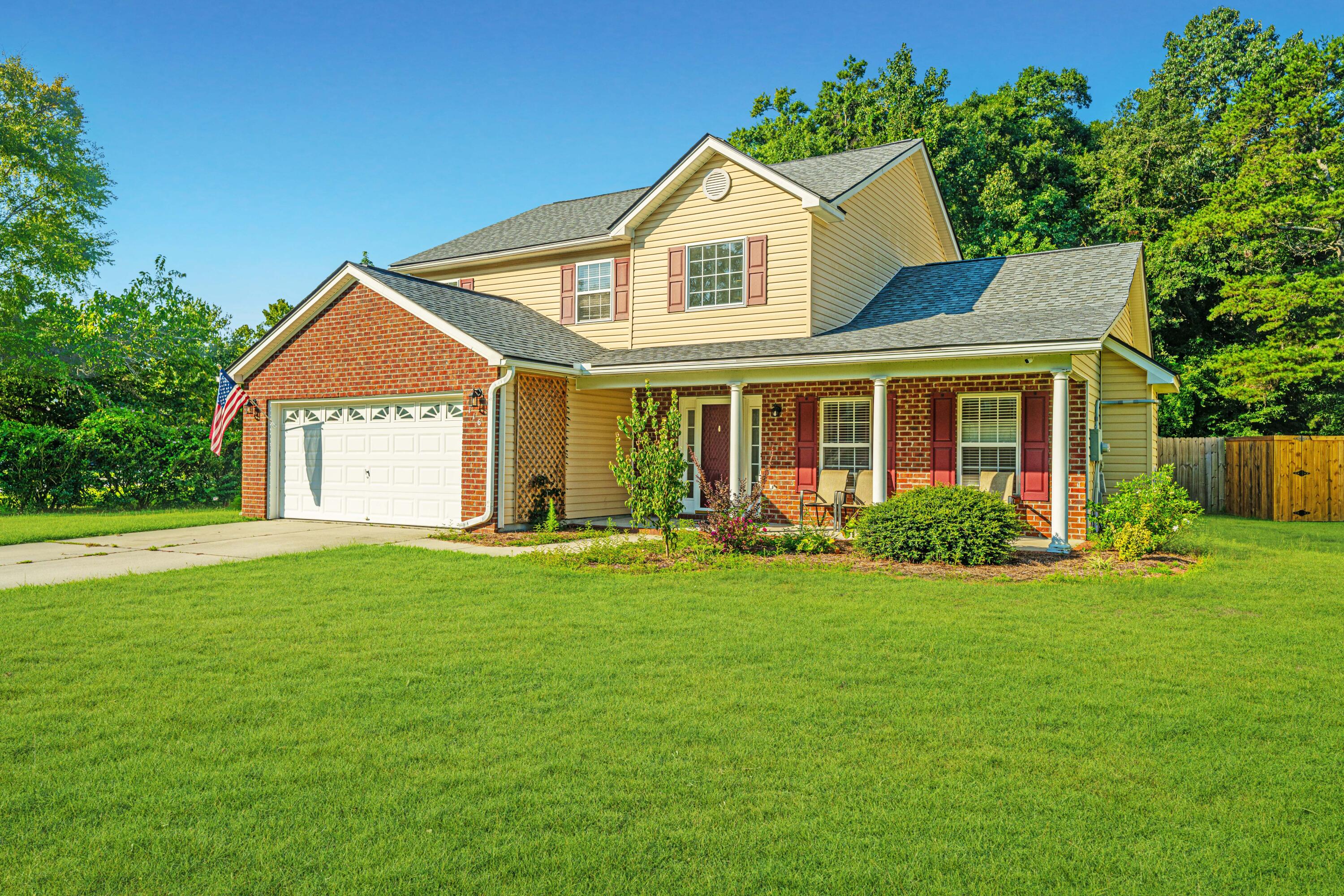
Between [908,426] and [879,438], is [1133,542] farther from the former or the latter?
[908,426]

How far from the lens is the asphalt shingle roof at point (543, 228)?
1752cm

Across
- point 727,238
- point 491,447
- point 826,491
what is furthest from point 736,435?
point 491,447

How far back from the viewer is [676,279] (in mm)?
15352

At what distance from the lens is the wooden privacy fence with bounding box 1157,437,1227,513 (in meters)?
18.9

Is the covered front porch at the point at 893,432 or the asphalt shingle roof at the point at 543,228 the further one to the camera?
the asphalt shingle roof at the point at 543,228

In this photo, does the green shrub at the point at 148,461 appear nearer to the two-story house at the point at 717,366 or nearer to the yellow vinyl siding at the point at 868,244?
the two-story house at the point at 717,366

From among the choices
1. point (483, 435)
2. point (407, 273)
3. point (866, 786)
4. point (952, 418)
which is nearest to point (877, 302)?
point (952, 418)

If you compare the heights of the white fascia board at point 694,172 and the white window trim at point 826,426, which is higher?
the white fascia board at point 694,172

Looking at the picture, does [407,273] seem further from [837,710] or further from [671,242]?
[837,710]

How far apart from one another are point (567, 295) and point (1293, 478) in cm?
1618

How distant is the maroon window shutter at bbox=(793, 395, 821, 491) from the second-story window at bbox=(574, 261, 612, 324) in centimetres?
444

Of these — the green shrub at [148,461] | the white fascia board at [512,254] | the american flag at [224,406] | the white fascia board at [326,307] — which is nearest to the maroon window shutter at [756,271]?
the white fascia board at [512,254]

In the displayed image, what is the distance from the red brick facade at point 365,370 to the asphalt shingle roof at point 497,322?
0.37 m

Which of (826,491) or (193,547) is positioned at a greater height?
(826,491)
